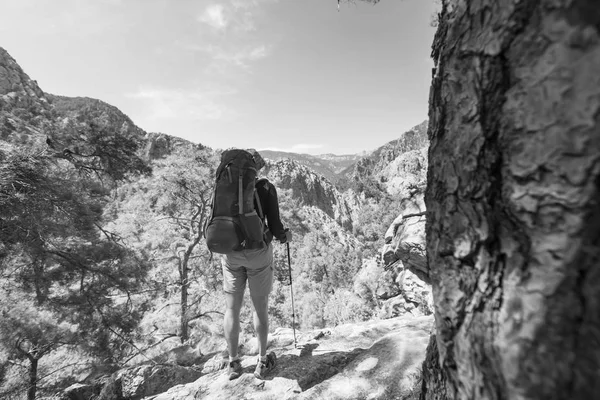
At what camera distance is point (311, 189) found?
57438mm

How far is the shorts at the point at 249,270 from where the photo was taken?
2158mm

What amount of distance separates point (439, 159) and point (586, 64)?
426 mm

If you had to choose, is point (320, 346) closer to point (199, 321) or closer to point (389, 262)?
point (389, 262)

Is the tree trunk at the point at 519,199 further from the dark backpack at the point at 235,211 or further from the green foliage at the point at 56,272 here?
the green foliage at the point at 56,272

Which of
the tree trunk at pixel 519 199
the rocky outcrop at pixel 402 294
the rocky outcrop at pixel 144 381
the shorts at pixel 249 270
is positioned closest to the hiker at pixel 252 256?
the shorts at pixel 249 270

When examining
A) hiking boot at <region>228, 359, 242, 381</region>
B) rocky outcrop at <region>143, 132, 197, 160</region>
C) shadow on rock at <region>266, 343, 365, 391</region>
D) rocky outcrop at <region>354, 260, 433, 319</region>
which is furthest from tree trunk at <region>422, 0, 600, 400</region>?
A: rocky outcrop at <region>143, 132, 197, 160</region>

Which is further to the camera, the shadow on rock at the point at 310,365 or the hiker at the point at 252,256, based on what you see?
the shadow on rock at the point at 310,365

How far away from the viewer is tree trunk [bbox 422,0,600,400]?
0.49 meters

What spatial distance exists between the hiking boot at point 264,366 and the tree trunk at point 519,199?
2.05 metres

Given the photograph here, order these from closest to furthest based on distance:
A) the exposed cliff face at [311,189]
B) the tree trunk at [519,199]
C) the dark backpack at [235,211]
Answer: the tree trunk at [519,199] < the dark backpack at [235,211] < the exposed cliff face at [311,189]

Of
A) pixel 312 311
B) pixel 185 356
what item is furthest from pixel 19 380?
pixel 312 311

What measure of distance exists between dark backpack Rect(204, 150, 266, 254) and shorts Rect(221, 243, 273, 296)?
14 cm

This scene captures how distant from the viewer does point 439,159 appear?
0.89m

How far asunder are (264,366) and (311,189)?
55137 mm
